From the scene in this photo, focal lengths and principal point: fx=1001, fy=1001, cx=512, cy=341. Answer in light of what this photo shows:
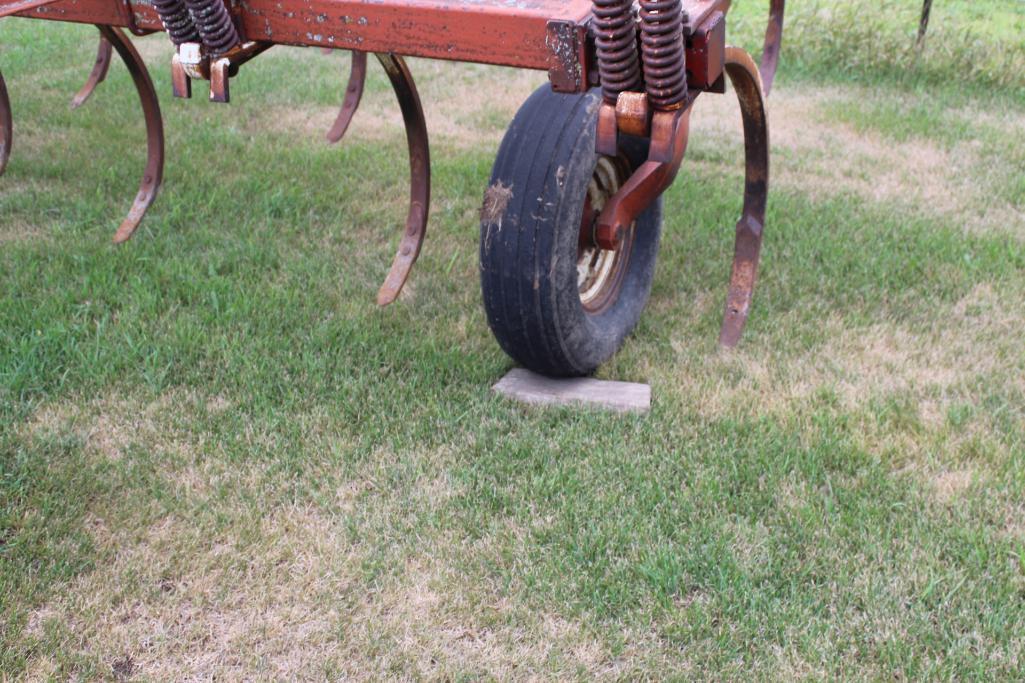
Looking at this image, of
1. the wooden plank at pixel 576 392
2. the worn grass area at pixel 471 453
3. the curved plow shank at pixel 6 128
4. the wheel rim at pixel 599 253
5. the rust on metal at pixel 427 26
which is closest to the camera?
the worn grass area at pixel 471 453

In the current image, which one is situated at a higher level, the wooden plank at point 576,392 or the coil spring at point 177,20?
the coil spring at point 177,20

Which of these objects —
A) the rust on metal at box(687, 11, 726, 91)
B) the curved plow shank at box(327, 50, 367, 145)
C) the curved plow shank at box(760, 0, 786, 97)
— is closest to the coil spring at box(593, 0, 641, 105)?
the rust on metal at box(687, 11, 726, 91)

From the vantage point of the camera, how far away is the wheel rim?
8.93 ft

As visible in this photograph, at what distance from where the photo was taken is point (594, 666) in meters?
1.82

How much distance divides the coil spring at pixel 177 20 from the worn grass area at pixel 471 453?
90cm

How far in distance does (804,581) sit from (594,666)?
0.48 metres

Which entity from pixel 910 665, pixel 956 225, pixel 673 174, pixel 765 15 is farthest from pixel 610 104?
pixel 765 15

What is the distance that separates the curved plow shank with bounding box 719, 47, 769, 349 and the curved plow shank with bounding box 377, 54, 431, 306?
3.11 ft

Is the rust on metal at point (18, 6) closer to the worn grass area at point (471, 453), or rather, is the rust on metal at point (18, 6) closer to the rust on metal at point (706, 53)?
the worn grass area at point (471, 453)

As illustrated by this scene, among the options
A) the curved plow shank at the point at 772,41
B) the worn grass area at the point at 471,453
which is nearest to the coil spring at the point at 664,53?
the worn grass area at the point at 471,453

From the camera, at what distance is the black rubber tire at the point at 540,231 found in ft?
7.80

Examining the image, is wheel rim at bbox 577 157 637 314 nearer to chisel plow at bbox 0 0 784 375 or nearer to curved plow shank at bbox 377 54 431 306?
chisel plow at bbox 0 0 784 375

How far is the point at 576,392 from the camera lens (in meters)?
2.61

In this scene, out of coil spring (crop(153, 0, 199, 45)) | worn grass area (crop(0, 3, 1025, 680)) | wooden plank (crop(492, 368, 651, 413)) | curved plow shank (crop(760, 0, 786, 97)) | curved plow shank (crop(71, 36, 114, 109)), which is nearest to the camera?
worn grass area (crop(0, 3, 1025, 680))
